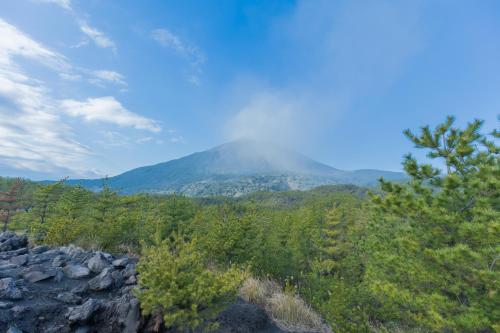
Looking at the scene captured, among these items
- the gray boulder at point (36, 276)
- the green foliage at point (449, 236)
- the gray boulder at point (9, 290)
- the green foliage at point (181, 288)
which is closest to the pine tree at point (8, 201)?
the gray boulder at point (36, 276)

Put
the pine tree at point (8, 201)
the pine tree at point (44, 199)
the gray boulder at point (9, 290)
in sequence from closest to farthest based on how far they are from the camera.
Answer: the gray boulder at point (9, 290) → the pine tree at point (44, 199) → the pine tree at point (8, 201)

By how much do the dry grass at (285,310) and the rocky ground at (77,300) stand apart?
1.84 ft

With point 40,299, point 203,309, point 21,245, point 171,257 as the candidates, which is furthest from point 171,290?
point 21,245

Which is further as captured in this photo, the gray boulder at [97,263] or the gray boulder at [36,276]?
the gray boulder at [97,263]

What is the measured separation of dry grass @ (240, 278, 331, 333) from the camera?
7225mm

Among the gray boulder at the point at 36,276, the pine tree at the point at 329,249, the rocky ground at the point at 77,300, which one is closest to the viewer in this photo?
the rocky ground at the point at 77,300

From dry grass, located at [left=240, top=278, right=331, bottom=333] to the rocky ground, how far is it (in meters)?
0.56

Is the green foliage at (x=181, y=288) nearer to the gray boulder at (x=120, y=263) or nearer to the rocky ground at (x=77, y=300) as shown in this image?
the rocky ground at (x=77, y=300)

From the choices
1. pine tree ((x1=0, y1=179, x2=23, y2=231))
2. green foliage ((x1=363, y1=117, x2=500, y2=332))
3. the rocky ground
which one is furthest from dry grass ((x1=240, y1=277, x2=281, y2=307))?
pine tree ((x1=0, y1=179, x2=23, y2=231))

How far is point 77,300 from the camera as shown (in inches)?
262

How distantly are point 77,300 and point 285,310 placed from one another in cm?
548

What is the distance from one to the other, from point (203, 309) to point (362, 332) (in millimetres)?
3582

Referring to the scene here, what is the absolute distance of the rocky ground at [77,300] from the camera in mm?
5805

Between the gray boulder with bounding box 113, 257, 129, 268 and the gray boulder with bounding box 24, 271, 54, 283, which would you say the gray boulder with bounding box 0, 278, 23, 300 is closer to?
the gray boulder with bounding box 24, 271, 54, 283
